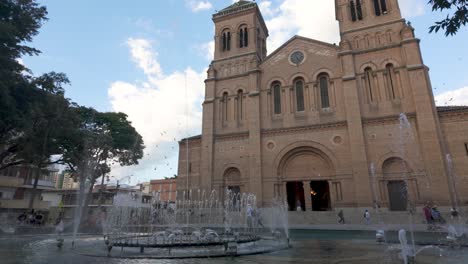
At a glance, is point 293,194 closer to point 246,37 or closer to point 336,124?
point 336,124

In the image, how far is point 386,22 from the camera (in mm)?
29203

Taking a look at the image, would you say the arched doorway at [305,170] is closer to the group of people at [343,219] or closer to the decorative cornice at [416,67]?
the group of people at [343,219]

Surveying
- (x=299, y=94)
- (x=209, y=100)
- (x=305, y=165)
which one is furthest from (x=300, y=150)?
(x=209, y=100)

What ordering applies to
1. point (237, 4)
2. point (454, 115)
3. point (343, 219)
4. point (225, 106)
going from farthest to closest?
1. point (237, 4)
2. point (225, 106)
3. point (454, 115)
4. point (343, 219)

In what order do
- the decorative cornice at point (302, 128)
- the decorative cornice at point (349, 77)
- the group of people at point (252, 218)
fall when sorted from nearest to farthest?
the group of people at point (252, 218)
the decorative cornice at point (302, 128)
the decorative cornice at point (349, 77)

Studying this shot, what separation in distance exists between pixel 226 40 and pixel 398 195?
85.4 ft

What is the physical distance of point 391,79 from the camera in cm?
2742

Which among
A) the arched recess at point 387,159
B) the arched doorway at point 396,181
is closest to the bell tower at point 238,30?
the arched recess at point 387,159

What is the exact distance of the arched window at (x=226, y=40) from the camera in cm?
3716

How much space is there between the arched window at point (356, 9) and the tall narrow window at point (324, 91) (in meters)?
7.64

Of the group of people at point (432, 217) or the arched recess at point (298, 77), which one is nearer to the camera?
the group of people at point (432, 217)

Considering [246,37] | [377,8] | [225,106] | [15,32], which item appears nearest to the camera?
[15,32]

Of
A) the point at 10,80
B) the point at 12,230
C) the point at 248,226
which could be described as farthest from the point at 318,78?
the point at 12,230

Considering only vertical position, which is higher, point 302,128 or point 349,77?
point 349,77
